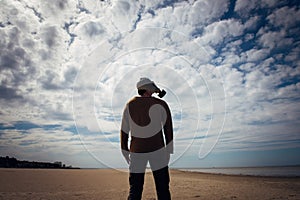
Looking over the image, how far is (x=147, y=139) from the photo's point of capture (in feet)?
13.8

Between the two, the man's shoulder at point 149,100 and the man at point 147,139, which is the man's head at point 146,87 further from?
the man's shoulder at point 149,100

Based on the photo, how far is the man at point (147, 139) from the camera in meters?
4.06

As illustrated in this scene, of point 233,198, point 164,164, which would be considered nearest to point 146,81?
point 164,164

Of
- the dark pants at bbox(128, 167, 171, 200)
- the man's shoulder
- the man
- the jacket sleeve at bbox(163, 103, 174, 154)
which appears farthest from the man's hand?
the man's shoulder

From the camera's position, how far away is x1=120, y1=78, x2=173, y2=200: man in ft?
13.3

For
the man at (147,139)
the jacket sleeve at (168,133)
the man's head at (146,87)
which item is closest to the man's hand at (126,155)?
the man at (147,139)

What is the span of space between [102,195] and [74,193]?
84 centimetres

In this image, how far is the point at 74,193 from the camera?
7.19 m

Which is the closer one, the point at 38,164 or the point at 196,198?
the point at 196,198

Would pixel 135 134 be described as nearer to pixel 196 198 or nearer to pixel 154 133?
pixel 154 133

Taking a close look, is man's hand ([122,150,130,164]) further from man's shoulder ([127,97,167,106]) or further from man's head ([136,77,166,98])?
man's head ([136,77,166,98])

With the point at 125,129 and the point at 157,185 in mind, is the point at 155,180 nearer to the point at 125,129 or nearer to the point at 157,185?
the point at 157,185

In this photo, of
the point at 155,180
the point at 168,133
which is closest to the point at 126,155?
the point at 155,180

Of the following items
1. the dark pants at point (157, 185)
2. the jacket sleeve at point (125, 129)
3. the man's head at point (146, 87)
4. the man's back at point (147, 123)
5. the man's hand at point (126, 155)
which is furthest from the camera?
the man's head at point (146, 87)
